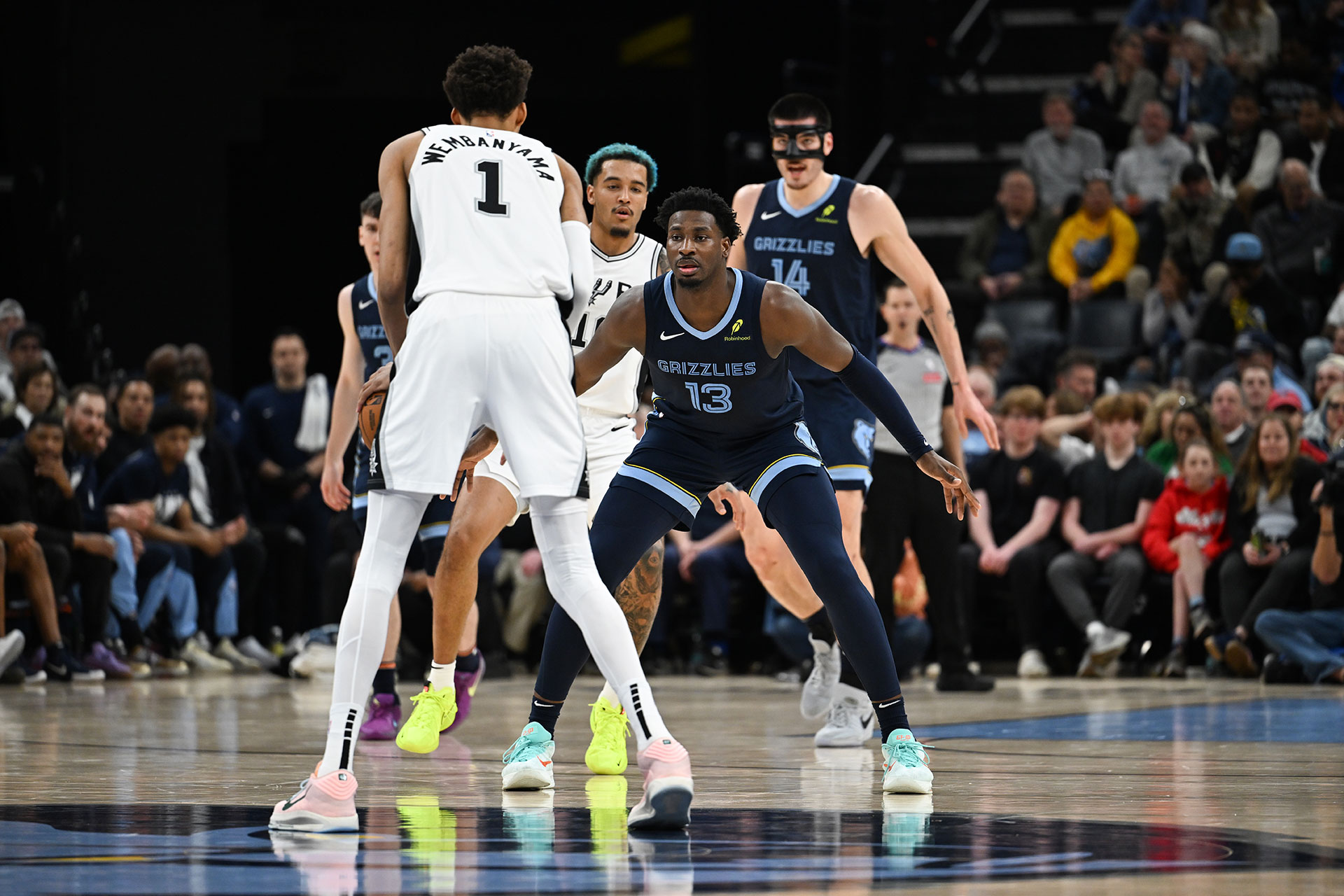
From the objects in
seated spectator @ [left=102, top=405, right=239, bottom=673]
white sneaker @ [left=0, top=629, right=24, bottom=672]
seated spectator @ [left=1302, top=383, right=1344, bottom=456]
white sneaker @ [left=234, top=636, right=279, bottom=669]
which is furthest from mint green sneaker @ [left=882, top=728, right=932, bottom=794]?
white sneaker @ [left=234, top=636, right=279, bottom=669]

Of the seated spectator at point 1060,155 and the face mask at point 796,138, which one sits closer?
the face mask at point 796,138

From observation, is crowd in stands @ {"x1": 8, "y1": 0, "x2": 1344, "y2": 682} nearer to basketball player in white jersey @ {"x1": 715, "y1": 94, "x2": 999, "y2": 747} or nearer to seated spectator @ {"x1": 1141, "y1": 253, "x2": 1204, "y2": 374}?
seated spectator @ {"x1": 1141, "y1": 253, "x2": 1204, "y2": 374}

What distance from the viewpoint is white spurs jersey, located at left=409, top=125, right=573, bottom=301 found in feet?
13.7

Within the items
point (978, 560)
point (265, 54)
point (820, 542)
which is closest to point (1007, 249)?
point (978, 560)

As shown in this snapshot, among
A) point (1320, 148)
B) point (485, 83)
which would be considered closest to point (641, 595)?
point (485, 83)

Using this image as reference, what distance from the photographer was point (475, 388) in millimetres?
4102

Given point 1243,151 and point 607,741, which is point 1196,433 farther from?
point 607,741

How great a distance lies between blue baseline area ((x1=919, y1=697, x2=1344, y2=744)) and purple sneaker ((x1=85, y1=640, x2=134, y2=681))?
5770mm

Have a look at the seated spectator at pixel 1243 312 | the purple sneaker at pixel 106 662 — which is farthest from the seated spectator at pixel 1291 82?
the purple sneaker at pixel 106 662

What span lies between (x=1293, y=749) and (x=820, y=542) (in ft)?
7.13

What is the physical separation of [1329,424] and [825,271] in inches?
196

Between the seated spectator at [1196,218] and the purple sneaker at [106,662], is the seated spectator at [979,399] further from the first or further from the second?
the purple sneaker at [106,662]

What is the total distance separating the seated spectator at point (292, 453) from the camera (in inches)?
477

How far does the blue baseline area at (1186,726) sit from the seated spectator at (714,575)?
4.04 meters
